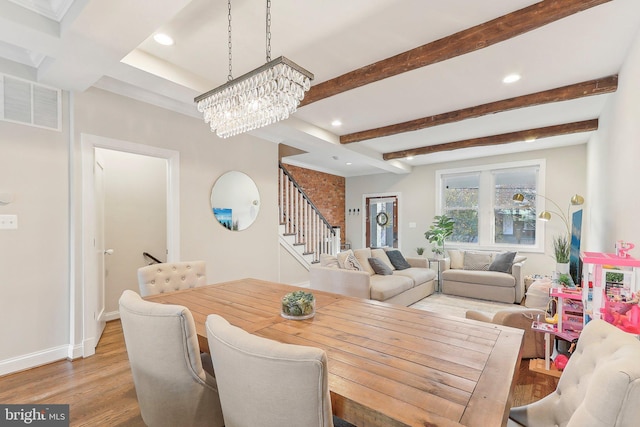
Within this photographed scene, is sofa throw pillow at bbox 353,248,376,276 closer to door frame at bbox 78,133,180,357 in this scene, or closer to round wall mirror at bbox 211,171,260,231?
round wall mirror at bbox 211,171,260,231

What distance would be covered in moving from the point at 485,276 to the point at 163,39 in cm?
527

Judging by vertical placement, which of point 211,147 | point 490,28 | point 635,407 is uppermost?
point 490,28

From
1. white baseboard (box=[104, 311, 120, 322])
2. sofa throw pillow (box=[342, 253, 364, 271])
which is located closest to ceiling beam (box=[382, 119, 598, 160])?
sofa throw pillow (box=[342, 253, 364, 271])

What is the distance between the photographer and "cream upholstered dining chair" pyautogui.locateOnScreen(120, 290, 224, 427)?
1250mm

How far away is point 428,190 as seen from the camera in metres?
7.08

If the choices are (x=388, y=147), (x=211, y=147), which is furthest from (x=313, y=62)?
(x=388, y=147)

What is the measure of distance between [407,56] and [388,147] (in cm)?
328

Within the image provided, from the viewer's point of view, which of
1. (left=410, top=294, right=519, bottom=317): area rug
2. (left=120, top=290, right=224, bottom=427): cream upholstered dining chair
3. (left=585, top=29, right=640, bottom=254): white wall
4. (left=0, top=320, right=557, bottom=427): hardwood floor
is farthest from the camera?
(left=410, top=294, right=519, bottom=317): area rug

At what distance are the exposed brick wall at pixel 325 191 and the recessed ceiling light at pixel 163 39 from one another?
4.59 metres

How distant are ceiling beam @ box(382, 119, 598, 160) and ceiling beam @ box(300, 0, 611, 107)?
3.19m

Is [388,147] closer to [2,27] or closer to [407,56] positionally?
[407,56]

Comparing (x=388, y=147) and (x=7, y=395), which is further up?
(x=388, y=147)

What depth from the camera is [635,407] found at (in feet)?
2.27

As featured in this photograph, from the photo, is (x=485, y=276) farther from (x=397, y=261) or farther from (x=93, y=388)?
(x=93, y=388)
